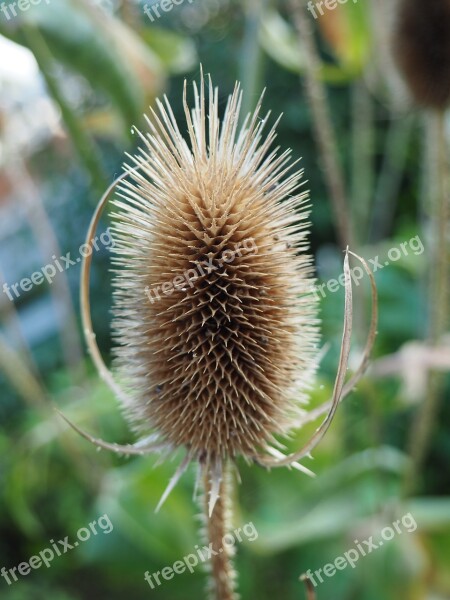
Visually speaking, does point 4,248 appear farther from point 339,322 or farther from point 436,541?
point 436,541

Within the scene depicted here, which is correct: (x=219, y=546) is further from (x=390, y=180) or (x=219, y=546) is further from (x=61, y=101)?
(x=390, y=180)

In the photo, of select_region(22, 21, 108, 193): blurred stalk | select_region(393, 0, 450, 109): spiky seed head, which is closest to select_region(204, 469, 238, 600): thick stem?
select_region(22, 21, 108, 193): blurred stalk

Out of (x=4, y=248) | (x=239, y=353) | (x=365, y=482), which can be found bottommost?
(x=365, y=482)

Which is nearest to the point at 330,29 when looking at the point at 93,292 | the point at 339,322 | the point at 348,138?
the point at 339,322

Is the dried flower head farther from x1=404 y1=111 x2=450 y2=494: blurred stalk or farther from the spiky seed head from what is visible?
the spiky seed head

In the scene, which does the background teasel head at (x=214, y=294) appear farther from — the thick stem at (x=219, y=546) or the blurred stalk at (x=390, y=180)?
the blurred stalk at (x=390, y=180)

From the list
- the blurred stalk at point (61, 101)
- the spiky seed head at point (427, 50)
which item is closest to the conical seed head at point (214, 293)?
the blurred stalk at point (61, 101)

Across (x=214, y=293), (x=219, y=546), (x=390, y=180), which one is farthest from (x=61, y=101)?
(x=390, y=180)
